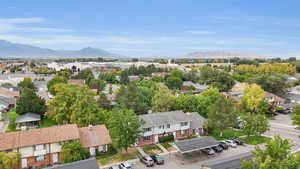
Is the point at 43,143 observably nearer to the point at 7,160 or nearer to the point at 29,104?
the point at 7,160

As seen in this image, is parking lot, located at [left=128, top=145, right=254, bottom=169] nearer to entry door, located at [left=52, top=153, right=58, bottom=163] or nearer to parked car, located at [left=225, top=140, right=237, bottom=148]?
parked car, located at [left=225, top=140, right=237, bottom=148]

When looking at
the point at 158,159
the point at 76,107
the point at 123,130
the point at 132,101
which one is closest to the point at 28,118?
the point at 76,107

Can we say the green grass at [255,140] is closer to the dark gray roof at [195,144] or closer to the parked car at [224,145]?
the parked car at [224,145]

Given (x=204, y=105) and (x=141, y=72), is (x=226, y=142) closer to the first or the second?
(x=204, y=105)

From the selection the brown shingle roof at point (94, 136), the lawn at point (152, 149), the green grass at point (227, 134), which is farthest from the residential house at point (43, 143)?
the green grass at point (227, 134)

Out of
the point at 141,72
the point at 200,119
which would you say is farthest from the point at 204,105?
the point at 141,72
